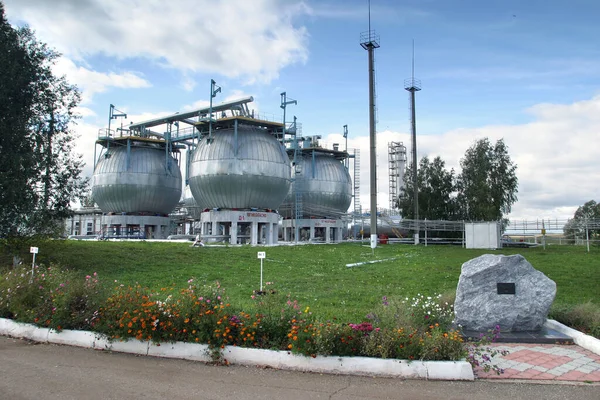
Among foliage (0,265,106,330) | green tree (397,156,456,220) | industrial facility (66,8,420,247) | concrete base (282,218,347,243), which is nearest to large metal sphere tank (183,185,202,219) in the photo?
industrial facility (66,8,420,247)

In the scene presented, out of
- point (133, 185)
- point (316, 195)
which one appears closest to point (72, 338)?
point (133, 185)

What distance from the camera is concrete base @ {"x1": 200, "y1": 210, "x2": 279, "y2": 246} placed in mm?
43938

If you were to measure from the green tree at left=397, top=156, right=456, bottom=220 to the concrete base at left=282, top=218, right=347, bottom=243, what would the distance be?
32.4 ft

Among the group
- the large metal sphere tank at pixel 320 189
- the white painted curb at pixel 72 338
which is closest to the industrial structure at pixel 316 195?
the large metal sphere tank at pixel 320 189

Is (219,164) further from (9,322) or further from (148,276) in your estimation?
(9,322)

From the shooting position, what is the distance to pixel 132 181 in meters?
53.6

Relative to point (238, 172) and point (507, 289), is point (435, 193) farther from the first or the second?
point (507, 289)

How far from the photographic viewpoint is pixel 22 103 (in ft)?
62.6

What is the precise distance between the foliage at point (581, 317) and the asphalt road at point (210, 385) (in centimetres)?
301

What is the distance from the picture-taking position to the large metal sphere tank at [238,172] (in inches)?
1719

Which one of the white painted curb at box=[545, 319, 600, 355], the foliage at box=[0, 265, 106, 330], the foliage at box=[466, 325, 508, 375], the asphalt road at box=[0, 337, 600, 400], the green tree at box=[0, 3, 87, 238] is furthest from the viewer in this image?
the green tree at box=[0, 3, 87, 238]

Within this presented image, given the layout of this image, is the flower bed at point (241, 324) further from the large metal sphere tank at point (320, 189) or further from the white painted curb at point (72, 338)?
the large metal sphere tank at point (320, 189)

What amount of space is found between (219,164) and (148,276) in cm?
2748

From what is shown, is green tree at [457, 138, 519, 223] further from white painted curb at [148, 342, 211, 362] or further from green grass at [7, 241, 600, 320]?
white painted curb at [148, 342, 211, 362]
